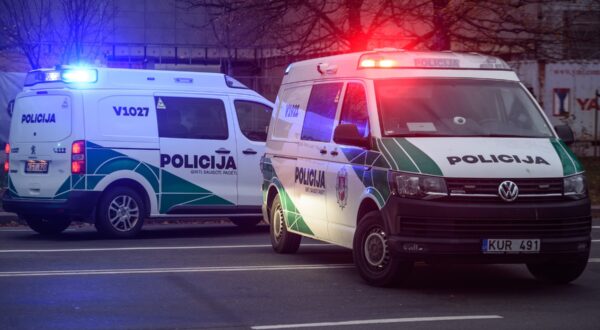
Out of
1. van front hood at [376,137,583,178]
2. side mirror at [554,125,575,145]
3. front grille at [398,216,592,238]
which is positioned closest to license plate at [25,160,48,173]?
van front hood at [376,137,583,178]

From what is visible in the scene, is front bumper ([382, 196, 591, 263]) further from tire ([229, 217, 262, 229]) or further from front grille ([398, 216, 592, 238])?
tire ([229, 217, 262, 229])

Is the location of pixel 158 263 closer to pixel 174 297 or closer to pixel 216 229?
pixel 174 297

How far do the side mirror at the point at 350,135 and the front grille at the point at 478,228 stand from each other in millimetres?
990

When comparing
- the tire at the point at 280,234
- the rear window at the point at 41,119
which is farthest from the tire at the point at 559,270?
the rear window at the point at 41,119

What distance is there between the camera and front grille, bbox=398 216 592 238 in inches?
339

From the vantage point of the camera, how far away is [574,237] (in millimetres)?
8930

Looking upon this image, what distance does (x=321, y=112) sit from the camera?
1062 centimetres

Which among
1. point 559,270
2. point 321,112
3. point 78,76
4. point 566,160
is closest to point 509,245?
point 566,160

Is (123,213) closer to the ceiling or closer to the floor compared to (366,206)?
closer to the floor

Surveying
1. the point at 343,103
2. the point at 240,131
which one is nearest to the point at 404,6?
the point at 240,131

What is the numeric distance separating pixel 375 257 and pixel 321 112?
201cm

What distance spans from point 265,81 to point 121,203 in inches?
538

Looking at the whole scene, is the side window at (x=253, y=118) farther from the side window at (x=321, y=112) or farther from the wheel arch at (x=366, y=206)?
the wheel arch at (x=366, y=206)

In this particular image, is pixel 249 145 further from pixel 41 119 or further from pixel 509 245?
pixel 509 245
